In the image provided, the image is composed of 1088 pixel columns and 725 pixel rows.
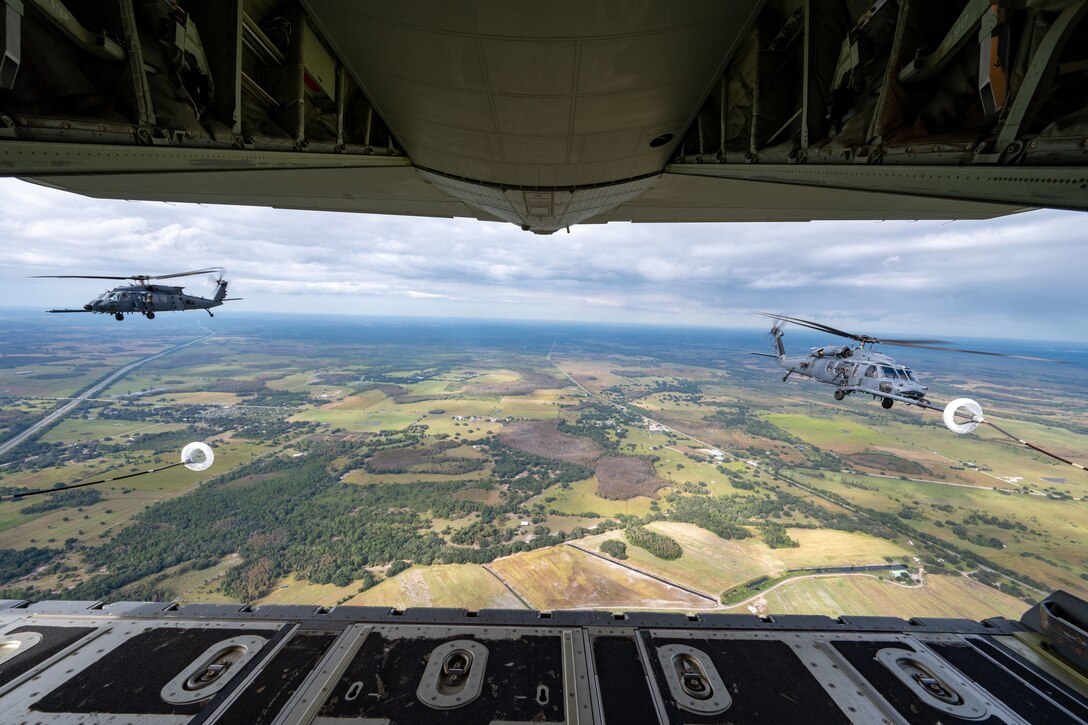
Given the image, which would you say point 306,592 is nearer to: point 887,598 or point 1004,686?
point 1004,686

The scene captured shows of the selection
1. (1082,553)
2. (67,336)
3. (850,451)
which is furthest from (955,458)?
(67,336)

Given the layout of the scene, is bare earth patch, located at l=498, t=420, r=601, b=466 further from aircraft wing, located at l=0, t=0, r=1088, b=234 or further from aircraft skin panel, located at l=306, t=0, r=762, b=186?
aircraft skin panel, located at l=306, t=0, r=762, b=186

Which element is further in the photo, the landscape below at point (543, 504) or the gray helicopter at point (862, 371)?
the landscape below at point (543, 504)

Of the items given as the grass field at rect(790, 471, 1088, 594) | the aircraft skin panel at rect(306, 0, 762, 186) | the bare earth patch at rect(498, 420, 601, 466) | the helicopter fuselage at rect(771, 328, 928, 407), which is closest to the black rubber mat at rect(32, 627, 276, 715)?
the aircraft skin panel at rect(306, 0, 762, 186)

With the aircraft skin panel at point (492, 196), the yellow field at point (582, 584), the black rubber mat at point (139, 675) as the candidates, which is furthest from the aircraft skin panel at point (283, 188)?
the yellow field at point (582, 584)

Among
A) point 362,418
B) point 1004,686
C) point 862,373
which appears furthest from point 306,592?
point 362,418

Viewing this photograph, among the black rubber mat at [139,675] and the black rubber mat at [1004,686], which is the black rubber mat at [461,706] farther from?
the black rubber mat at [1004,686]

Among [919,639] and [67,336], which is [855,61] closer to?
[919,639]
